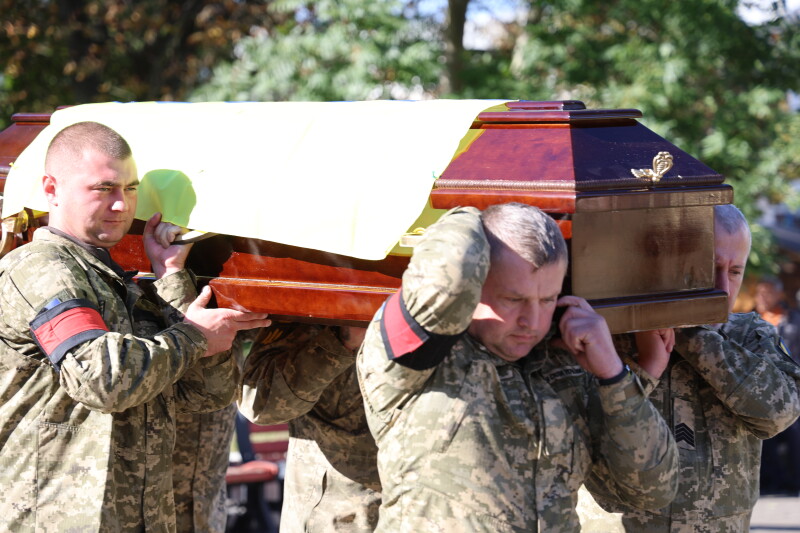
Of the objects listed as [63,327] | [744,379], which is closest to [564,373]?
[744,379]

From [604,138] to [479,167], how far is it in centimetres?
37

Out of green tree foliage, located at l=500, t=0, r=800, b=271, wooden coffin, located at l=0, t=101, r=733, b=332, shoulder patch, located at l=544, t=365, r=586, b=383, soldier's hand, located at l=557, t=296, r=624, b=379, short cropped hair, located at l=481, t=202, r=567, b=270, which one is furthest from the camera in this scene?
green tree foliage, located at l=500, t=0, r=800, b=271

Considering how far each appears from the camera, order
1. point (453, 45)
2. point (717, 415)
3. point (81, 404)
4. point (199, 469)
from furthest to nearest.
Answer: point (453, 45), point (199, 469), point (717, 415), point (81, 404)

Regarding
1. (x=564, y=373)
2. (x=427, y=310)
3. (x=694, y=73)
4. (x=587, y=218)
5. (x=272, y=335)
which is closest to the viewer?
(x=427, y=310)

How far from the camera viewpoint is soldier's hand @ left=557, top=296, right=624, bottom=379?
2.50 metres

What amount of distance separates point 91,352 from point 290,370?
0.90m

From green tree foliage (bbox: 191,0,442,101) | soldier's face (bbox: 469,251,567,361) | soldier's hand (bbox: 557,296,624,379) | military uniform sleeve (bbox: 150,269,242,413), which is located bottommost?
green tree foliage (bbox: 191,0,442,101)

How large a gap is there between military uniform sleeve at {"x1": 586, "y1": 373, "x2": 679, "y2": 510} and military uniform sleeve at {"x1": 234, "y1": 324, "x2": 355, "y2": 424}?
47.5 inches

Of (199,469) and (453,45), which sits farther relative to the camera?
(453,45)

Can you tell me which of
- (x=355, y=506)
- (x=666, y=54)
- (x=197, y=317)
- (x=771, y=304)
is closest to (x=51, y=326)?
(x=197, y=317)

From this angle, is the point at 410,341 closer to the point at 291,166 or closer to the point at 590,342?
the point at 590,342

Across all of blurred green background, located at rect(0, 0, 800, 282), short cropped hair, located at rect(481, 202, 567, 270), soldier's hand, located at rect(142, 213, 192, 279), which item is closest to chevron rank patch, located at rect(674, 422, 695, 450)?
short cropped hair, located at rect(481, 202, 567, 270)

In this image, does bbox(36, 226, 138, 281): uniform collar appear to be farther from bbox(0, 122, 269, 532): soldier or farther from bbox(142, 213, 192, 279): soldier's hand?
bbox(142, 213, 192, 279): soldier's hand

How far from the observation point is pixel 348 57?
10.3m
